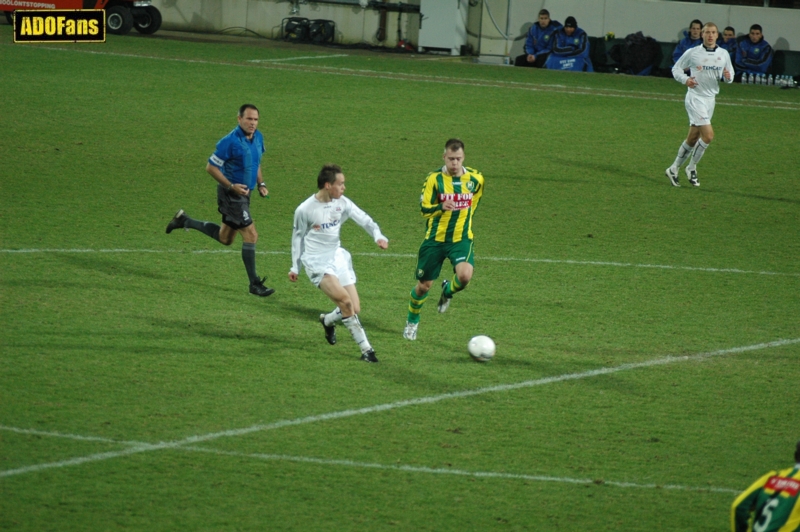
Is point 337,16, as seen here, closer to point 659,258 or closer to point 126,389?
point 659,258

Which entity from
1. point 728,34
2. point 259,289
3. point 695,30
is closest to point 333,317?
point 259,289

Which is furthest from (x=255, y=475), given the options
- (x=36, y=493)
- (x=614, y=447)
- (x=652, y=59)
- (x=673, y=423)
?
(x=652, y=59)

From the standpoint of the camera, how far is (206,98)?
923 inches

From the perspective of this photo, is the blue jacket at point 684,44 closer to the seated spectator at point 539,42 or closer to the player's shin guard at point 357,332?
the seated spectator at point 539,42

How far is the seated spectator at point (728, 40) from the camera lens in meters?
27.4

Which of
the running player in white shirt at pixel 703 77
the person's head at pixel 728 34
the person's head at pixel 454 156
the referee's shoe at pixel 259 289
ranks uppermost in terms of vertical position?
the person's head at pixel 728 34

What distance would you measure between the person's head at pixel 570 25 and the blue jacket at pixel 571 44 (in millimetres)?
96

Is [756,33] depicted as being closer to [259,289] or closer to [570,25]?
[570,25]

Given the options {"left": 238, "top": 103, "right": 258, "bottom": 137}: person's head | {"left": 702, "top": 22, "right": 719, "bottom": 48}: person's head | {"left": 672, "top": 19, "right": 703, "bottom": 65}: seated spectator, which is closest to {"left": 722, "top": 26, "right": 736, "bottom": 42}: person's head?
{"left": 672, "top": 19, "right": 703, "bottom": 65}: seated spectator

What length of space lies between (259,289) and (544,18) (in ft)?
63.6

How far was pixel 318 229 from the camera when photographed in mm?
9523

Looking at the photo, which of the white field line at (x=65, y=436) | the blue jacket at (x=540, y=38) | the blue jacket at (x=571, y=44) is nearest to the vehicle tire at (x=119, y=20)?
the blue jacket at (x=540, y=38)

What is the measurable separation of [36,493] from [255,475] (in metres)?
1.39

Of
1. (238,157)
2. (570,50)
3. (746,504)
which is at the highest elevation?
(570,50)
